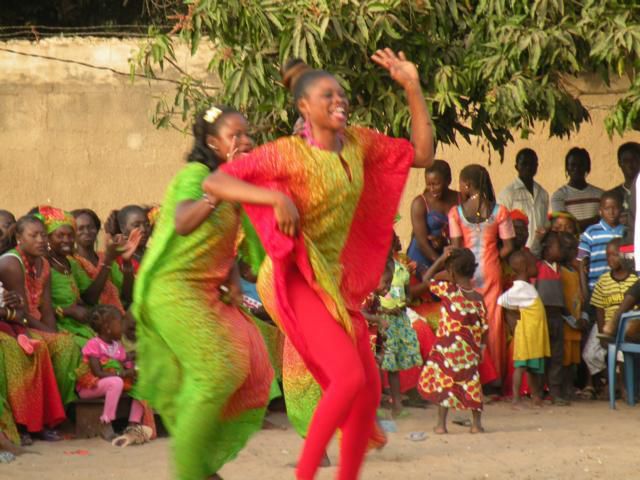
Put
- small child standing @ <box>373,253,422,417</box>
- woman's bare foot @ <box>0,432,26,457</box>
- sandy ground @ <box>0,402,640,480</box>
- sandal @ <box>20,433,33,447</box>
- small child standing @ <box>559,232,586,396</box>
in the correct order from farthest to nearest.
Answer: small child standing @ <box>559,232,586,396</box> → small child standing @ <box>373,253,422,417</box> → sandal @ <box>20,433,33,447</box> → woman's bare foot @ <box>0,432,26,457</box> → sandy ground @ <box>0,402,640,480</box>

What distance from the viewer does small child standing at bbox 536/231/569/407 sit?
11102 mm

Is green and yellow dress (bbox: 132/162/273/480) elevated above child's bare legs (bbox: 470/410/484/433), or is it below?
above

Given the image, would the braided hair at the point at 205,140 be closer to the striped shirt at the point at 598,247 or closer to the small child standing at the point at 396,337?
the small child standing at the point at 396,337

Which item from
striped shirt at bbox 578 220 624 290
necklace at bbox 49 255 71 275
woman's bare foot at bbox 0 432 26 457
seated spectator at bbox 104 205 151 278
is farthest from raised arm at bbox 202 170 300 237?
striped shirt at bbox 578 220 624 290

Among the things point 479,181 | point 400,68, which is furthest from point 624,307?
point 400,68

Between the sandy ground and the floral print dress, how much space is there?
0.89ft

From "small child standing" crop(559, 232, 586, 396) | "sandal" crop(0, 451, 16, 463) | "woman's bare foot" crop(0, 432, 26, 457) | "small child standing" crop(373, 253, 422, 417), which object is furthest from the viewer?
"small child standing" crop(559, 232, 586, 396)

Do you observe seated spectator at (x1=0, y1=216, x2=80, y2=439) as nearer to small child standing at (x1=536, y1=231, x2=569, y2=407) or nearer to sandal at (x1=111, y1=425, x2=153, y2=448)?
sandal at (x1=111, y1=425, x2=153, y2=448)

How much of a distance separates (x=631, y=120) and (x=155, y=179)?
572 centimetres

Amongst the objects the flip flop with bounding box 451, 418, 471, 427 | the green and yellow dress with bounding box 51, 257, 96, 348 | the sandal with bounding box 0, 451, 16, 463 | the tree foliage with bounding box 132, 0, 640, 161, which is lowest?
the sandal with bounding box 0, 451, 16, 463

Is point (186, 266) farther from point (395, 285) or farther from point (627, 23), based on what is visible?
point (627, 23)

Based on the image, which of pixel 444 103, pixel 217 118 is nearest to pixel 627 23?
pixel 444 103

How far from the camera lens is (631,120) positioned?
34.4 feet

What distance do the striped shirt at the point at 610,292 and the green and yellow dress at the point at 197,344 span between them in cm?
555
